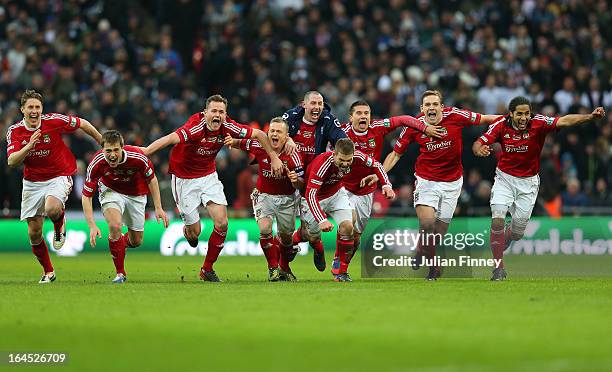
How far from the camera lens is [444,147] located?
54.7 ft

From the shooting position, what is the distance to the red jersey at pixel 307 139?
16.5 metres

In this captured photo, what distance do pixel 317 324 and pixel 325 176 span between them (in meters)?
5.48

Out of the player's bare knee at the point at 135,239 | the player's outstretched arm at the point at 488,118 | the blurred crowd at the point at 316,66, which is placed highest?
the blurred crowd at the point at 316,66

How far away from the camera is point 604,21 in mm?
29391

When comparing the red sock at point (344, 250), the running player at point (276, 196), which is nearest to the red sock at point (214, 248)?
the running player at point (276, 196)

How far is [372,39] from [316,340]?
19.3 metres

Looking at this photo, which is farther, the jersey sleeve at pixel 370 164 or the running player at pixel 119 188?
the jersey sleeve at pixel 370 164

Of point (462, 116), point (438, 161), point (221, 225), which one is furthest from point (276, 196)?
point (462, 116)

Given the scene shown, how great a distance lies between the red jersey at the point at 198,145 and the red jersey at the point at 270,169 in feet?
0.64

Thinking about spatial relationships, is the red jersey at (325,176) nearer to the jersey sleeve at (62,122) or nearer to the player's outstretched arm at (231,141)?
the player's outstretched arm at (231,141)

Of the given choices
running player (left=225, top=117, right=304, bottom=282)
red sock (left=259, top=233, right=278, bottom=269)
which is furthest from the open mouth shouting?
red sock (left=259, top=233, right=278, bottom=269)

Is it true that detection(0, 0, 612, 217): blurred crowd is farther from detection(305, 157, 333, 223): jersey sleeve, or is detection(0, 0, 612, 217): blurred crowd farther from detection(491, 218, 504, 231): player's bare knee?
detection(305, 157, 333, 223): jersey sleeve

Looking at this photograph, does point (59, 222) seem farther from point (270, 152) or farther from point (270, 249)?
point (270, 152)

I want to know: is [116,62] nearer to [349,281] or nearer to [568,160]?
[568,160]
